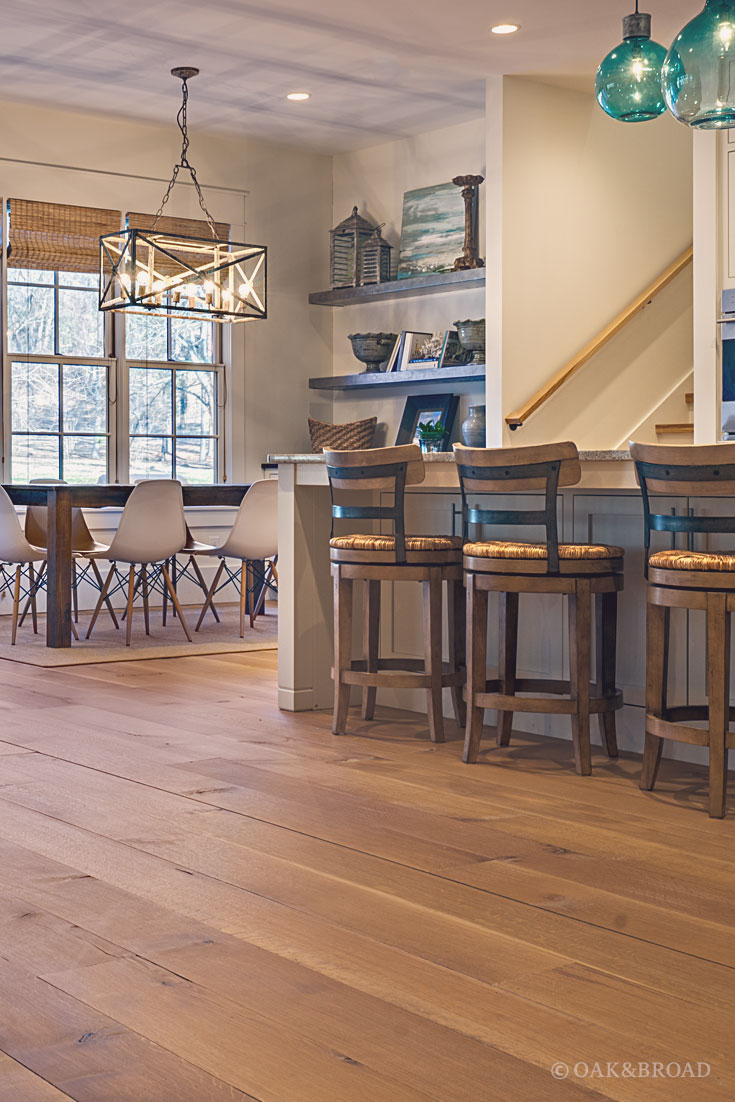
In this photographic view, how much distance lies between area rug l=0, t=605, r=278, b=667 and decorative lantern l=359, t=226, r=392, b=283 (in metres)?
2.53

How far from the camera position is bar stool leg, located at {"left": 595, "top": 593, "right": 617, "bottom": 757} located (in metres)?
3.71

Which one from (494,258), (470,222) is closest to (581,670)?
(494,258)

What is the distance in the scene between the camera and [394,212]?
350 inches

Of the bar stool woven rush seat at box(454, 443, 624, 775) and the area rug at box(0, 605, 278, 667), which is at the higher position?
the bar stool woven rush seat at box(454, 443, 624, 775)

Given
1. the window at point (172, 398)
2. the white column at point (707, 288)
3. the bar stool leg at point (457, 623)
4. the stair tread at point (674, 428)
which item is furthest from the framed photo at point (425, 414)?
the bar stool leg at point (457, 623)

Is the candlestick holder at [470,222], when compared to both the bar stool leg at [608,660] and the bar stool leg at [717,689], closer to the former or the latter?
the bar stool leg at [608,660]

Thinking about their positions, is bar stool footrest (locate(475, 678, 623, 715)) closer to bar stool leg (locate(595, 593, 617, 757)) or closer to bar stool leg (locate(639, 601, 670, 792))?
bar stool leg (locate(595, 593, 617, 757))

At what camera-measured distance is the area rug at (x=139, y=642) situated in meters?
6.09

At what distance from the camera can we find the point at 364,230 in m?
8.91

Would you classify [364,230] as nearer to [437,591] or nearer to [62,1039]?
[437,591]

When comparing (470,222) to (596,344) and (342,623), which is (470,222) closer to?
(596,344)

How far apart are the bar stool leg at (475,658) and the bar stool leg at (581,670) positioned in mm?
272

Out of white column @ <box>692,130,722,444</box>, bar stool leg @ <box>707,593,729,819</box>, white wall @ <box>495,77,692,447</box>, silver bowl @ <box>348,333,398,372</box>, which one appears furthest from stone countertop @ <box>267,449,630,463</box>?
silver bowl @ <box>348,333,398,372</box>

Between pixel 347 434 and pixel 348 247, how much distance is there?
133 cm
